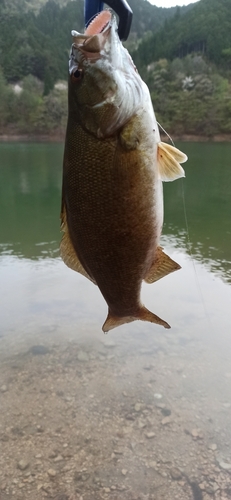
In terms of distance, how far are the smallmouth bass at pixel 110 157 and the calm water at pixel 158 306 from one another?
4423mm

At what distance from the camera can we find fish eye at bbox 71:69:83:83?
5.35 ft

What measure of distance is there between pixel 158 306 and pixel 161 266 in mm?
7132

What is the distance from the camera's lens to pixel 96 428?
18.5 feet

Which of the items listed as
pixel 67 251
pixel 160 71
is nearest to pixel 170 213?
pixel 67 251

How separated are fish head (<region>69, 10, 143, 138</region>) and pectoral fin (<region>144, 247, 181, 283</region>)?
61 cm

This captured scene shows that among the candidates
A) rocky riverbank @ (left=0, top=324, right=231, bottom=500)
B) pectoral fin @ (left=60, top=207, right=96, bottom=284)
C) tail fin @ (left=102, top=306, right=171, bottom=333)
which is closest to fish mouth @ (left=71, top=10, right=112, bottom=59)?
pectoral fin @ (left=60, top=207, right=96, bottom=284)

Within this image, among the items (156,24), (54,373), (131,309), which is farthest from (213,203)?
(156,24)

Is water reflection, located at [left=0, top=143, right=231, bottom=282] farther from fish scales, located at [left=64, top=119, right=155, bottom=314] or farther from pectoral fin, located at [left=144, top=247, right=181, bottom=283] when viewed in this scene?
fish scales, located at [left=64, top=119, right=155, bottom=314]

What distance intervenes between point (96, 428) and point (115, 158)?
483cm

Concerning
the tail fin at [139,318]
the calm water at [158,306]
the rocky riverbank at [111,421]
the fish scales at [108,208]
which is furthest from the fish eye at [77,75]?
the calm water at [158,306]

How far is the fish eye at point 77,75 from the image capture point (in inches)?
64.2

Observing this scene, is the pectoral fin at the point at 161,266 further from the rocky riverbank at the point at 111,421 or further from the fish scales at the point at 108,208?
the rocky riverbank at the point at 111,421

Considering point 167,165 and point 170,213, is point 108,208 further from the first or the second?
point 170,213

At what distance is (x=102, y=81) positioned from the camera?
1611mm
